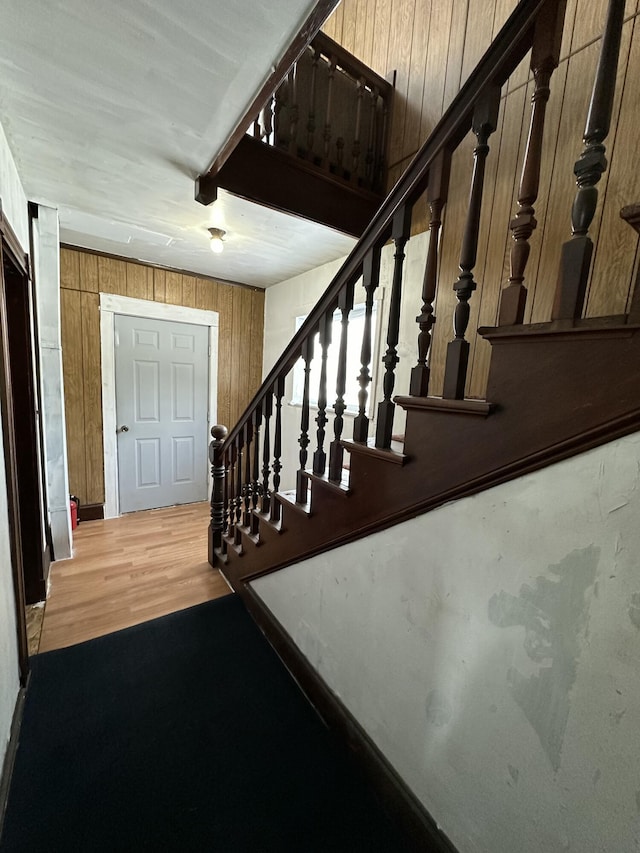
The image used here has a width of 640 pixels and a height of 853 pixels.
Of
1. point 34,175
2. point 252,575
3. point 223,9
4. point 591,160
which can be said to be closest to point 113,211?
point 34,175

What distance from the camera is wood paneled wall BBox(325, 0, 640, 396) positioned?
138cm

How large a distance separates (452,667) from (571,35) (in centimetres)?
260

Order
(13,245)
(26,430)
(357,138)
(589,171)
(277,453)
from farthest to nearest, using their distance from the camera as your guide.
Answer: (357,138), (26,430), (277,453), (13,245), (589,171)

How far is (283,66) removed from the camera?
3.71 feet

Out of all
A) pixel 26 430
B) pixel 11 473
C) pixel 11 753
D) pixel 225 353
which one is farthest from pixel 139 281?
pixel 11 753

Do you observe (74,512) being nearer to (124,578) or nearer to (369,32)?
(124,578)

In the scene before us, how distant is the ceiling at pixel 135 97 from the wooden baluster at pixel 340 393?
76cm

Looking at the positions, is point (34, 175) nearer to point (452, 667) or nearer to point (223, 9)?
point (223, 9)

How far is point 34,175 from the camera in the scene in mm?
1853

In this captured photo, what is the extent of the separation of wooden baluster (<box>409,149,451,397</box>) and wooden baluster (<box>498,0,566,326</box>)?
0.20m

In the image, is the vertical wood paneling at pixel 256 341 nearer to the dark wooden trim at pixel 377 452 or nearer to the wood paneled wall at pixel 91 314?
the wood paneled wall at pixel 91 314

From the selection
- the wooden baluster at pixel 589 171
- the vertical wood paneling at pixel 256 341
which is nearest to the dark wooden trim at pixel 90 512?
the vertical wood paneling at pixel 256 341

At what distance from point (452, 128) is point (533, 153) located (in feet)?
0.81

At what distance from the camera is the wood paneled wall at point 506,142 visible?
138 centimetres
